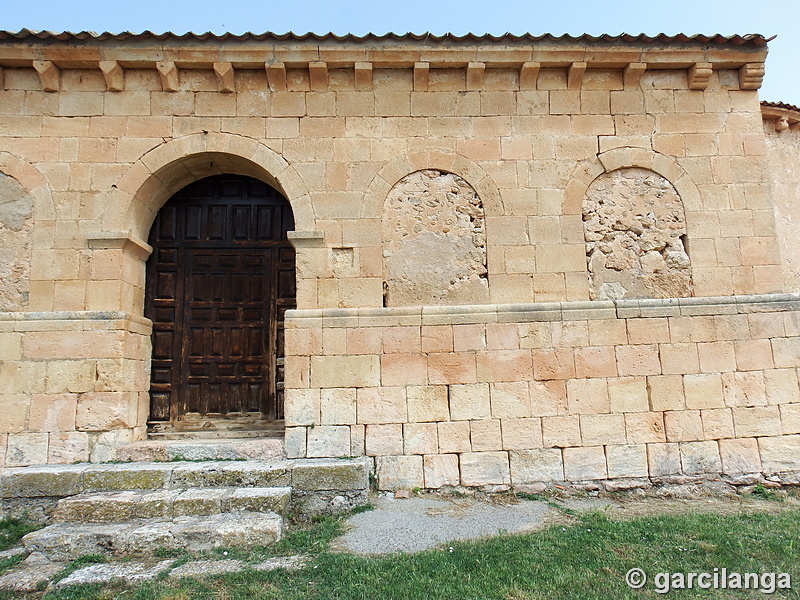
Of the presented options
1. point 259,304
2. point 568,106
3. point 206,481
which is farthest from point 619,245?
point 206,481

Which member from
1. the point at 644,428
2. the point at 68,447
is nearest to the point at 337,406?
the point at 68,447

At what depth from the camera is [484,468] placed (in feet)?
16.6

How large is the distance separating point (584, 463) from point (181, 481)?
3984 mm

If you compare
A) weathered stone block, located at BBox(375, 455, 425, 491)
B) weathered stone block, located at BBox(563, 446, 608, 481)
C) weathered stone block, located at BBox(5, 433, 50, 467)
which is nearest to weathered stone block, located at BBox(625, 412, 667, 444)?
weathered stone block, located at BBox(563, 446, 608, 481)

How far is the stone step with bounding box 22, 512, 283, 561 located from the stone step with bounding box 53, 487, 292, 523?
6.7 inches

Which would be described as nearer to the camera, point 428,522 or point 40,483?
point 428,522

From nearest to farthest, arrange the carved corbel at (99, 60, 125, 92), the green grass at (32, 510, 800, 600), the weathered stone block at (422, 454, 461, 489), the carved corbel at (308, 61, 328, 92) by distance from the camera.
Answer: the green grass at (32, 510, 800, 600), the weathered stone block at (422, 454, 461, 489), the carved corbel at (99, 60, 125, 92), the carved corbel at (308, 61, 328, 92)

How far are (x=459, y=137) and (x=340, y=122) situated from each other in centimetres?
136

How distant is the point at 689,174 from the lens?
5.68 m

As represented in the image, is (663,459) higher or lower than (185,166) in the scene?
lower

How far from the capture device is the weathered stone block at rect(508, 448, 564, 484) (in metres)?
5.06

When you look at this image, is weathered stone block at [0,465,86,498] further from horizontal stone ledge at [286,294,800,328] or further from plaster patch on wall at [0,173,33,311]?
horizontal stone ledge at [286,294,800,328]

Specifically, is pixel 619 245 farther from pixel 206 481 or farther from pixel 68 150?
pixel 68 150

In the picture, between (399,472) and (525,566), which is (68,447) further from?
(525,566)
